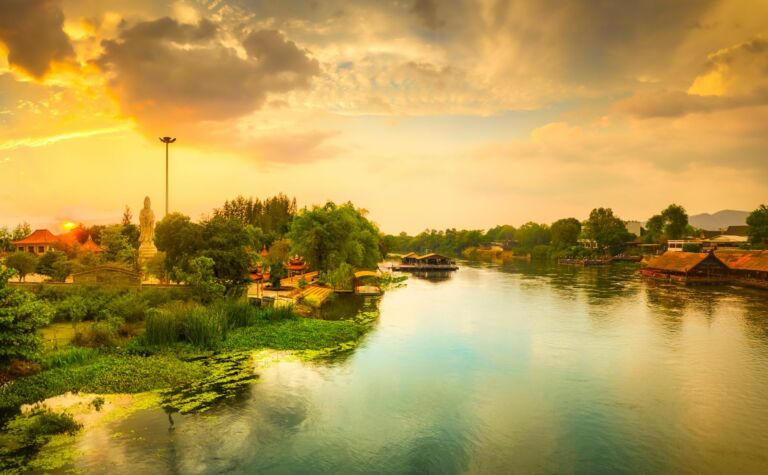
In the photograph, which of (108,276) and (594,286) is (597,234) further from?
(108,276)

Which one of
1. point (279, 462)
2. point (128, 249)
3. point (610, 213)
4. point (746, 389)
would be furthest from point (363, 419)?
point (610, 213)

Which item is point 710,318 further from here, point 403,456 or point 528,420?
point 403,456

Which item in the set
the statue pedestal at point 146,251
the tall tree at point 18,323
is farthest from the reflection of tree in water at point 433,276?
the tall tree at point 18,323

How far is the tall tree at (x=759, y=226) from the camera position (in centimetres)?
7438

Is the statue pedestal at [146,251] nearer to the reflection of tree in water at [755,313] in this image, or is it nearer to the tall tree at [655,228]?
the reflection of tree in water at [755,313]

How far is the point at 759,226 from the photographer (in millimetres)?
75312

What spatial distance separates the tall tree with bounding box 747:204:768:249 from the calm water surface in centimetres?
5403

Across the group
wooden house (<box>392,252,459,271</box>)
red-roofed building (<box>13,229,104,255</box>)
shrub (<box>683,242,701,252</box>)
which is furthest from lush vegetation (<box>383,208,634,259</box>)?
red-roofed building (<box>13,229,104,255</box>)

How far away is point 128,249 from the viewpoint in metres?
46.5

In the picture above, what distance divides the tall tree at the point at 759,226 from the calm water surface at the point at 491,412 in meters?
54.0

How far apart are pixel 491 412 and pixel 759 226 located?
270 feet

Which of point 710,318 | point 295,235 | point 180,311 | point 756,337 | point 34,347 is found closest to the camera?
point 34,347

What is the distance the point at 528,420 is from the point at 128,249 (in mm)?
43570

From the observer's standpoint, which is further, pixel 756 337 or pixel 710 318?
pixel 710 318
